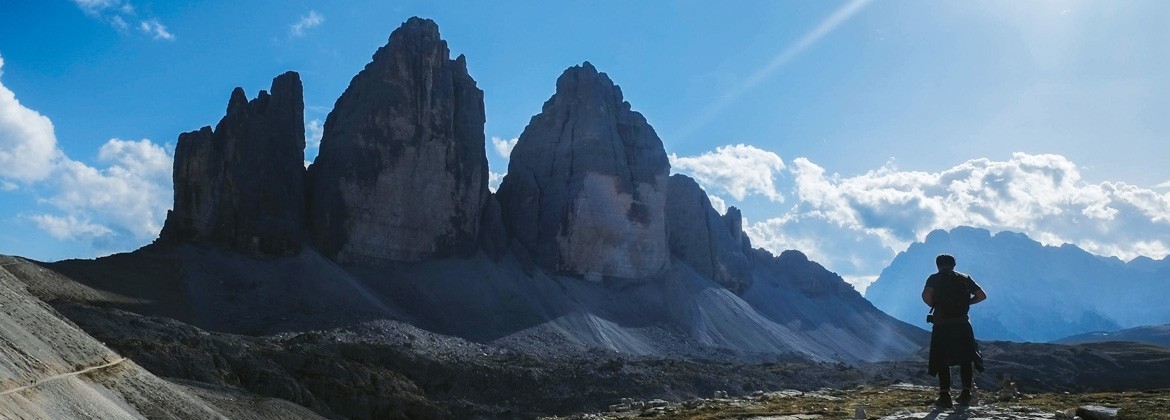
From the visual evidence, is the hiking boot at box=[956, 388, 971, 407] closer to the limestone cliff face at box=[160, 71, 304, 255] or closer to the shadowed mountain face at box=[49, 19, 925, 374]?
the shadowed mountain face at box=[49, 19, 925, 374]

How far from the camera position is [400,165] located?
101 metres

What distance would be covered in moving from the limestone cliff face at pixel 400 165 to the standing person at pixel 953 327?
8633 cm

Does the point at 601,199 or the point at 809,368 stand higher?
the point at 601,199

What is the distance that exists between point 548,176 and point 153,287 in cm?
6401

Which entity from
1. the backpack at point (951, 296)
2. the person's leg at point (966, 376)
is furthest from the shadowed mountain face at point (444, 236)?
the person's leg at point (966, 376)

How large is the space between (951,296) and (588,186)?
10871 cm

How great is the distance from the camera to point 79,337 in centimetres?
1575

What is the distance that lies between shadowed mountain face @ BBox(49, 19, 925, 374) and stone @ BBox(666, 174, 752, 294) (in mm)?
521

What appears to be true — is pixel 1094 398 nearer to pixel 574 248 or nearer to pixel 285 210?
pixel 285 210

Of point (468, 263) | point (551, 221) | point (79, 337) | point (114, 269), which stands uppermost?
point (551, 221)

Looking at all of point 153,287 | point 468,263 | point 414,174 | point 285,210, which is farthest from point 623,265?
point 153,287

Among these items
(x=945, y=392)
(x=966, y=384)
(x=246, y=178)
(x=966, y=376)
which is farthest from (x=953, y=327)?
(x=246, y=178)

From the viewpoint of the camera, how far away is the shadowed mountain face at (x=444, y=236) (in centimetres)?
8044

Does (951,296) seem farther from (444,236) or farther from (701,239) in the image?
(701,239)
